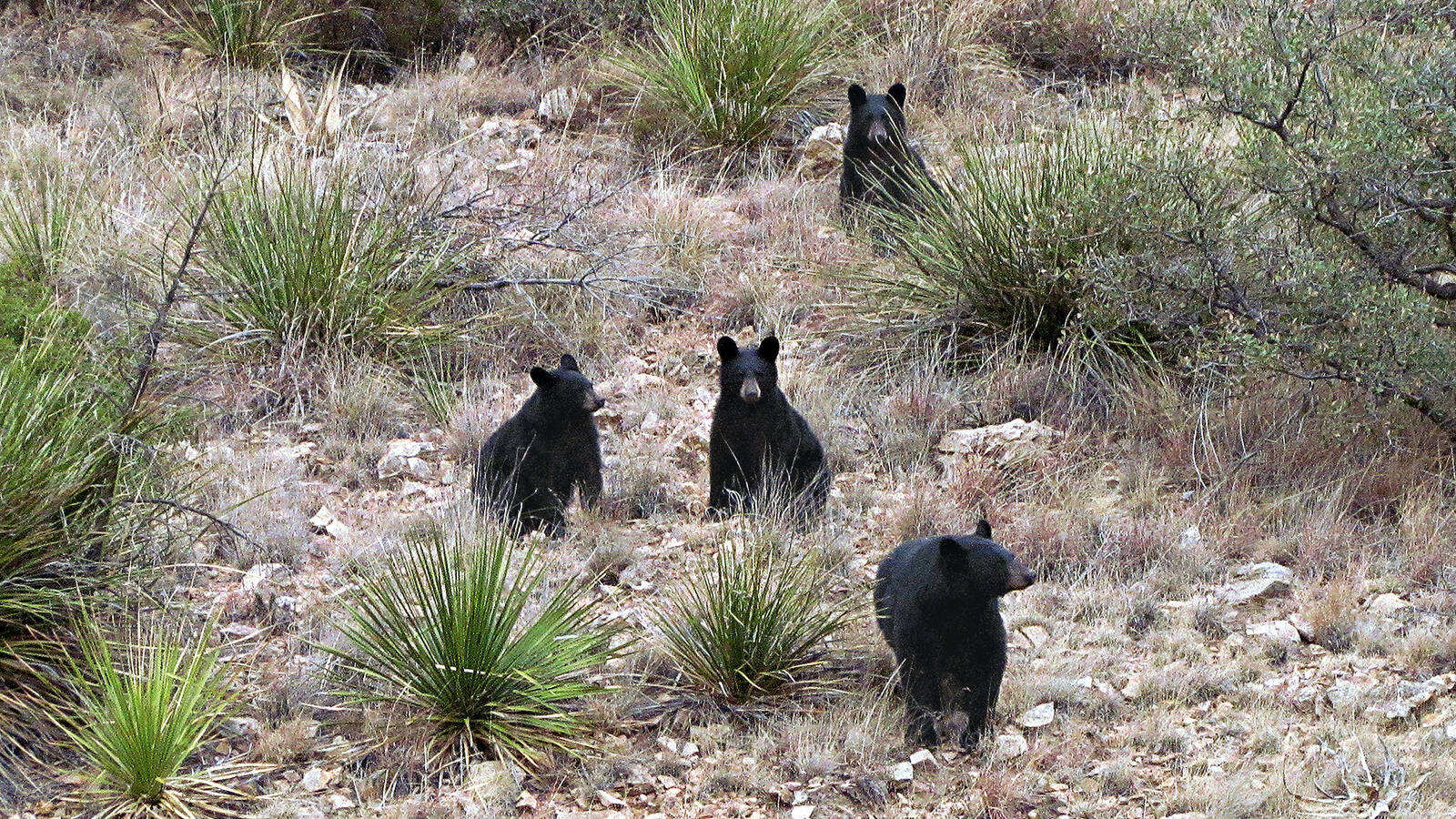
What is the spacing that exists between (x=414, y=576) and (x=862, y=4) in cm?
893

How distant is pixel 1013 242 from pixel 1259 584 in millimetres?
2647

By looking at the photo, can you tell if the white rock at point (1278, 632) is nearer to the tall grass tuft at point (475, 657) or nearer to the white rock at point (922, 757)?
the white rock at point (922, 757)

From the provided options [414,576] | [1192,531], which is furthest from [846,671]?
[1192,531]

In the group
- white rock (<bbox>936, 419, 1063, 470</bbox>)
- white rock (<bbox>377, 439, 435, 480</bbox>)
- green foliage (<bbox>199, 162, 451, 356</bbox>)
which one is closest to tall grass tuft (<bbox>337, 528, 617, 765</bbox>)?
white rock (<bbox>377, 439, 435, 480</bbox>)

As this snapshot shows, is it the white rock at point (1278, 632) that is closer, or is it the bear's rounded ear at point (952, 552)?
the bear's rounded ear at point (952, 552)

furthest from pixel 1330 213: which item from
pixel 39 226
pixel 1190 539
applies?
pixel 39 226

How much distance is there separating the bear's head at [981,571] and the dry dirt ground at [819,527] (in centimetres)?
55

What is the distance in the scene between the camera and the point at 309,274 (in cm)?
794

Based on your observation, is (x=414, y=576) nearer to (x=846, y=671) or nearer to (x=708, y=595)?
(x=708, y=595)

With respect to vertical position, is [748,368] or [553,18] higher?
[553,18]

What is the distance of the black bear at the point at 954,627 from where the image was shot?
15.6 feet

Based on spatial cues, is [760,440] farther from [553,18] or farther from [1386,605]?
[553,18]

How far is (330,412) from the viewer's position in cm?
786

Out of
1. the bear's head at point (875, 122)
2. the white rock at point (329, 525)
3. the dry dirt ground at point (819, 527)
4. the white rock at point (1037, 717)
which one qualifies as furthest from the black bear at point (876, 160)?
the white rock at point (1037, 717)
